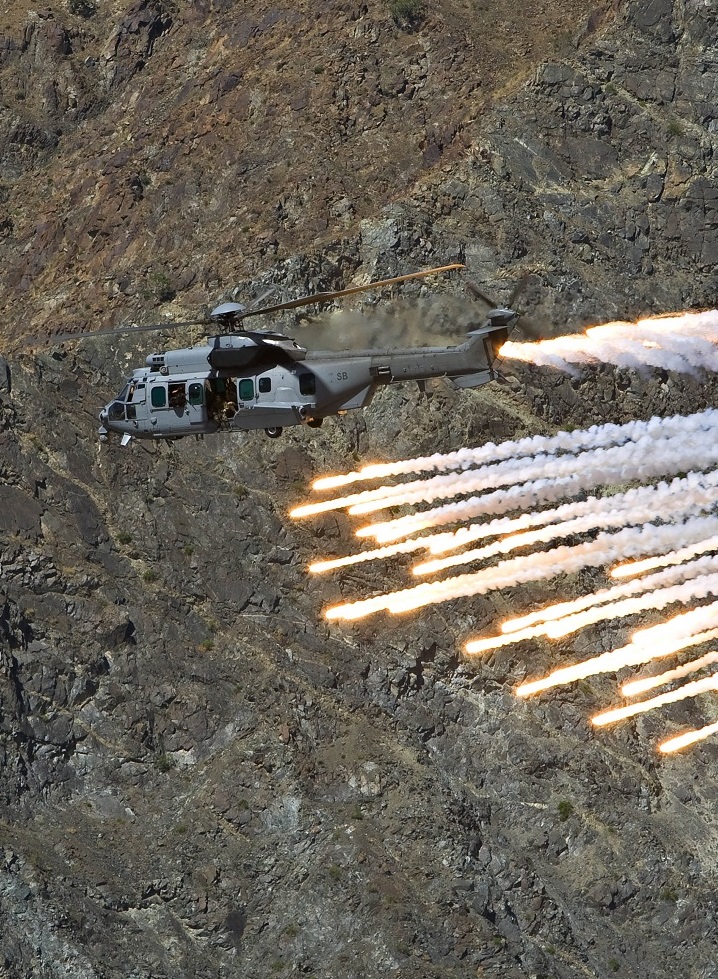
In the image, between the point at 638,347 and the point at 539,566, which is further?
the point at 539,566

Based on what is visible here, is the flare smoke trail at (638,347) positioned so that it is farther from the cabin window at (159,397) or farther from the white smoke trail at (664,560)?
the cabin window at (159,397)

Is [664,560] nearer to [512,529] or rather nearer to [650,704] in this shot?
[650,704]

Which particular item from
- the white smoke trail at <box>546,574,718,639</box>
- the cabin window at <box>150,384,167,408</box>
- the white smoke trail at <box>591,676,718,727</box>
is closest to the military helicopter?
the cabin window at <box>150,384,167,408</box>

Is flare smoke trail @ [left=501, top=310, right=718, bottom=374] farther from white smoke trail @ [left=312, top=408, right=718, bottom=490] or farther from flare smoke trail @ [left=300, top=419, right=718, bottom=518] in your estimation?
flare smoke trail @ [left=300, top=419, right=718, bottom=518]

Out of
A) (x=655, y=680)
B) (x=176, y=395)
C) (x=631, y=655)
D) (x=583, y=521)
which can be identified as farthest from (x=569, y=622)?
(x=176, y=395)

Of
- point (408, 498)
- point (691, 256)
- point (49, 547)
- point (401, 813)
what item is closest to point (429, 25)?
point (691, 256)

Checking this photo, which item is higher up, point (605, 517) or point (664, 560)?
point (605, 517)

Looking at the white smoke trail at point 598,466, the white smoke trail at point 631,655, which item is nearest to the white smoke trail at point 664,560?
the white smoke trail at point 631,655
